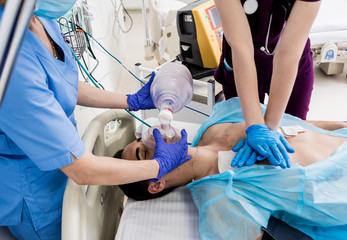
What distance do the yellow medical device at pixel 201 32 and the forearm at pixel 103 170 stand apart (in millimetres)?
1372

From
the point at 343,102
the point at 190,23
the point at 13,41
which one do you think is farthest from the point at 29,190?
the point at 343,102

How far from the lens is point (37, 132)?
2.54 ft

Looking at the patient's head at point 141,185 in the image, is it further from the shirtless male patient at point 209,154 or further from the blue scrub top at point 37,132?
the blue scrub top at point 37,132

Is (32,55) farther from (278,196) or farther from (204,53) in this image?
(204,53)

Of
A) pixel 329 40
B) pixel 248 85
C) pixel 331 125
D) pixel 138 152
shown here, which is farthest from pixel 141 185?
pixel 329 40

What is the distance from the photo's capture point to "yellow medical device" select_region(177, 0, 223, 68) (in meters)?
2.11

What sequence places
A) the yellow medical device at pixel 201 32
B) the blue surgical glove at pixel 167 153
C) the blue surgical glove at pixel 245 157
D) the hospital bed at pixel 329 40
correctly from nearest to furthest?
the blue surgical glove at pixel 167 153 < the blue surgical glove at pixel 245 157 < the yellow medical device at pixel 201 32 < the hospital bed at pixel 329 40

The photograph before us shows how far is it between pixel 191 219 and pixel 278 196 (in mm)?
380

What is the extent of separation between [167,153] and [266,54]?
84 cm

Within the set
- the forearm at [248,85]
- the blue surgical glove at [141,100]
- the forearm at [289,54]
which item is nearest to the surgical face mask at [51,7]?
the blue surgical glove at [141,100]

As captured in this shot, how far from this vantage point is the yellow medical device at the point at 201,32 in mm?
2107

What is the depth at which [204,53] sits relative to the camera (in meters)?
2.18

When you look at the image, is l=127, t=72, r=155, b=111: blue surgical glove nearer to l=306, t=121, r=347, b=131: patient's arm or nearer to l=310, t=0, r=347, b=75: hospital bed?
l=306, t=121, r=347, b=131: patient's arm

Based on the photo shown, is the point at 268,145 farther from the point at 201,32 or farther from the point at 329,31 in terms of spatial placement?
the point at 329,31
